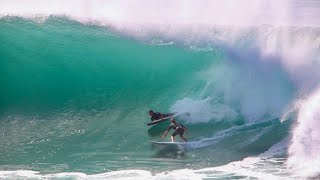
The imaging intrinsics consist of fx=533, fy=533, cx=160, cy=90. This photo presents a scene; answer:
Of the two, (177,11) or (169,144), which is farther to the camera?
(177,11)

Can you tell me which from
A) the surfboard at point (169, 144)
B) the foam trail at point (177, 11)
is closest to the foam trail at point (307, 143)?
the surfboard at point (169, 144)

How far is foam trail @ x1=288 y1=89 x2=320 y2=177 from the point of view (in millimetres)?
11047

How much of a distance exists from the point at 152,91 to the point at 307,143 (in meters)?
5.84

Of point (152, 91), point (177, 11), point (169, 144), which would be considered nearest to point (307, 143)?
point (169, 144)

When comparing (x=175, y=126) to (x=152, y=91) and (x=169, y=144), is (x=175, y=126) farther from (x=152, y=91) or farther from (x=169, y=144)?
(x=152, y=91)

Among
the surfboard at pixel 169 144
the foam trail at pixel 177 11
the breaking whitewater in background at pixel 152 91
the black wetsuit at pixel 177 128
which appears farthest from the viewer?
the foam trail at pixel 177 11

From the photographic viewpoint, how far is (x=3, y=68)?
17.0 m

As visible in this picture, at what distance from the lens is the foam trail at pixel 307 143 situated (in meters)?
11.0

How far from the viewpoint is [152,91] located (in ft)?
53.7

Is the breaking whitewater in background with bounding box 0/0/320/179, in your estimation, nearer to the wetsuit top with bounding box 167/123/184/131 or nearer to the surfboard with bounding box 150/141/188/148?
the surfboard with bounding box 150/141/188/148

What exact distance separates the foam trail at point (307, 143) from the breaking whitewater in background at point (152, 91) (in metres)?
0.03

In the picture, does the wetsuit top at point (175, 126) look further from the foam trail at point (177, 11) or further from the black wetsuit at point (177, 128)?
the foam trail at point (177, 11)

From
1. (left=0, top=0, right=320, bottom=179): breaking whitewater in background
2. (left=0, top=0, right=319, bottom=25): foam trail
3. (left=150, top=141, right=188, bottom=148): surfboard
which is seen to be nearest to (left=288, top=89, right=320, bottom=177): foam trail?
(left=0, top=0, right=320, bottom=179): breaking whitewater in background

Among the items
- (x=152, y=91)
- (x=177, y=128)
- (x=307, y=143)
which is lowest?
(x=307, y=143)
